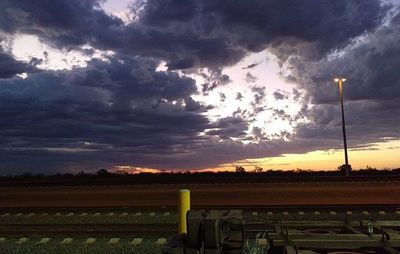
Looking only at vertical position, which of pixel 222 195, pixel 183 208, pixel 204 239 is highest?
pixel 183 208

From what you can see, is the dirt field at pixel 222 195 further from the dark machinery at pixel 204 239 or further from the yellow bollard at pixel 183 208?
the dark machinery at pixel 204 239

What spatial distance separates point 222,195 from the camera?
2100cm

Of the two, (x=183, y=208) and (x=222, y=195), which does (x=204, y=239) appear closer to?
(x=183, y=208)

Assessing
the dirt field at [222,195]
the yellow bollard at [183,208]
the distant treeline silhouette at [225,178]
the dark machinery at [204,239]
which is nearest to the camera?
the dark machinery at [204,239]

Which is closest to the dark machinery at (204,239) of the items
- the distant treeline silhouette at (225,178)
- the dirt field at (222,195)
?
the dirt field at (222,195)

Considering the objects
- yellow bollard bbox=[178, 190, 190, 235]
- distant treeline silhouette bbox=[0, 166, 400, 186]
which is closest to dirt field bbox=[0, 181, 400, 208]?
distant treeline silhouette bbox=[0, 166, 400, 186]

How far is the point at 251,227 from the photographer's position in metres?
12.6

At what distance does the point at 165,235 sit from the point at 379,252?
5520 millimetres

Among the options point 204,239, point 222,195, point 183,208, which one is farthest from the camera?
point 222,195

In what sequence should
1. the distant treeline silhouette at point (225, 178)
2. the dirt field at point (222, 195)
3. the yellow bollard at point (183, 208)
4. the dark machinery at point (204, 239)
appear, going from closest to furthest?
the dark machinery at point (204, 239) → the yellow bollard at point (183, 208) → the dirt field at point (222, 195) → the distant treeline silhouette at point (225, 178)

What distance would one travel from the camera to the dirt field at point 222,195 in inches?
751

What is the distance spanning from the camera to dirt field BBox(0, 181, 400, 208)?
62.6 ft

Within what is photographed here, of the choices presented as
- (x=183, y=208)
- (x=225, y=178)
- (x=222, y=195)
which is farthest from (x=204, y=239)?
(x=225, y=178)

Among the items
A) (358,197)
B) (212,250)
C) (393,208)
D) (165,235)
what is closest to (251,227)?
(165,235)
